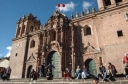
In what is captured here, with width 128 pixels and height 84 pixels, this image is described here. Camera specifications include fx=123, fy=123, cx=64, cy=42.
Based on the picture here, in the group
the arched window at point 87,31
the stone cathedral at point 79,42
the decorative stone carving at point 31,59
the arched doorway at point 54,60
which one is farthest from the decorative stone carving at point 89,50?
the decorative stone carving at point 31,59

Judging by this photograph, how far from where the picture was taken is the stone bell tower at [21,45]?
64.8 feet

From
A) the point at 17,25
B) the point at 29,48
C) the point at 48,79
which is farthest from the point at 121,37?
the point at 17,25

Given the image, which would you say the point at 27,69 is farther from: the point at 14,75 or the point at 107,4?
the point at 107,4

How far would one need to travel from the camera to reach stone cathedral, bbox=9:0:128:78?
1363cm

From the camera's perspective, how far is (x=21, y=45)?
21469 millimetres

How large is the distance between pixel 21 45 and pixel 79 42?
10800mm

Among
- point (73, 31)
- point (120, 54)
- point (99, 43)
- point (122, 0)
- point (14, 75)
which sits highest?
point (122, 0)

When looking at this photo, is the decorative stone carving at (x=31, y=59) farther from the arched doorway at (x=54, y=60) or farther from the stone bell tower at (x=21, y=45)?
the arched doorway at (x=54, y=60)

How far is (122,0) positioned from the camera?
611 inches

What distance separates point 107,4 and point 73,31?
6137 mm

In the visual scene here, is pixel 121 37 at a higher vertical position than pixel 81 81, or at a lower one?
higher

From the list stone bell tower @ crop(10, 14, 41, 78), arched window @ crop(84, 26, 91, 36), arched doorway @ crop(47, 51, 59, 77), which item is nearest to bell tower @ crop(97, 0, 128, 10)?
arched window @ crop(84, 26, 91, 36)

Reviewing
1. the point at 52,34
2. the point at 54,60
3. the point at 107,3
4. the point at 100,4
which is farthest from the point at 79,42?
the point at 107,3

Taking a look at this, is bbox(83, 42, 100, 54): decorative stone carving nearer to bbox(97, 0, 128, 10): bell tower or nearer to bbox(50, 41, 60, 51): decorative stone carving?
bbox(50, 41, 60, 51): decorative stone carving
